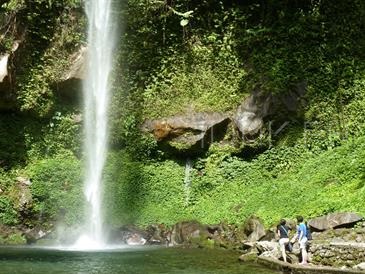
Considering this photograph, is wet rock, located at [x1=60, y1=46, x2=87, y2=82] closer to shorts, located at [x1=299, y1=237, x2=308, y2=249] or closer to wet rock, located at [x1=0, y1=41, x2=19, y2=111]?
wet rock, located at [x1=0, y1=41, x2=19, y2=111]

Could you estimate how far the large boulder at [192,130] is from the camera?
21.5 meters

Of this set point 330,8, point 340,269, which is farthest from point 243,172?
point 340,269

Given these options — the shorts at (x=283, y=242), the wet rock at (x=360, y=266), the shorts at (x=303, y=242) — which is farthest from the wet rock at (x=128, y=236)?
the wet rock at (x=360, y=266)

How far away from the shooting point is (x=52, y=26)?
2369 cm

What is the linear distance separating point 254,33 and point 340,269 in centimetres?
1333

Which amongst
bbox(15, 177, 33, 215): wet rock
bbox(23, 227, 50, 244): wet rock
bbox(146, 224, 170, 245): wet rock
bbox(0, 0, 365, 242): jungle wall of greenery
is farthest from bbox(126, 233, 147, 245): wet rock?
bbox(15, 177, 33, 215): wet rock

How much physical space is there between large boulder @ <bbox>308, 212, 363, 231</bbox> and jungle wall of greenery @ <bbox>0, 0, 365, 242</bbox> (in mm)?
3982

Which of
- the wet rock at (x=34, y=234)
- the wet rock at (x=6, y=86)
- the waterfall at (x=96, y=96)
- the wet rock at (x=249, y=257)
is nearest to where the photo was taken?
the wet rock at (x=249, y=257)

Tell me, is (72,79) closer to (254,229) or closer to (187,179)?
(187,179)

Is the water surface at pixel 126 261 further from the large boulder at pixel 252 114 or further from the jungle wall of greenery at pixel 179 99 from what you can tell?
the large boulder at pixel 252 114

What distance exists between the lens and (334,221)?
1452 cm

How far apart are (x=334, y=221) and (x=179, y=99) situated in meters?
9.95

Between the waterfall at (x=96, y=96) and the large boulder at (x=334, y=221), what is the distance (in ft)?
28.1

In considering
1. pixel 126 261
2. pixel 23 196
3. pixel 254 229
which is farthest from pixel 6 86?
pixel 254 229
